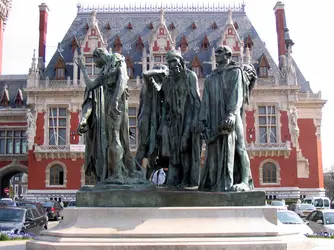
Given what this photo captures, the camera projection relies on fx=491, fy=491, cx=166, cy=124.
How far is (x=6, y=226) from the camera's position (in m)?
13.0

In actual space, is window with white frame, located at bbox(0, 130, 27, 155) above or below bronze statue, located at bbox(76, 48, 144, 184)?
above

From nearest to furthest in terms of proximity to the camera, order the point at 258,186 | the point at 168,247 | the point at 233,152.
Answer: the point at 168,247 < the point at 233,152 < the point at 258,186

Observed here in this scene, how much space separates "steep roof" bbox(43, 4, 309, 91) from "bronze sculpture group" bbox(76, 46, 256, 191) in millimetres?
30612

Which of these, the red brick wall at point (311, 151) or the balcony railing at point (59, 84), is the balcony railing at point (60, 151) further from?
the red brick wall at point (311, 151)

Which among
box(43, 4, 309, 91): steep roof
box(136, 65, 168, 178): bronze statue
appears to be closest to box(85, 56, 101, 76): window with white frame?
box(43, 4, 309, 91): steep roof

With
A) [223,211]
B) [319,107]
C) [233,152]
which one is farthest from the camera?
[319,107]

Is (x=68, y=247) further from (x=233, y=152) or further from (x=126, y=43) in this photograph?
(x=126, y=43)

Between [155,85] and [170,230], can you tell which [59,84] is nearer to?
[155,85]

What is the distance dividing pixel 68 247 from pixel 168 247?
1195mm

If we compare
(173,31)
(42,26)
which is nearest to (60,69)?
(42,26)

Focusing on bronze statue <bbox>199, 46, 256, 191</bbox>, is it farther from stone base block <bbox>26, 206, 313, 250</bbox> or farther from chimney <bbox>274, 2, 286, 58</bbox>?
chimney <bbox>274, 2, 286, 58</bbox>

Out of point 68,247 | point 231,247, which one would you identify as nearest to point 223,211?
point 231,247

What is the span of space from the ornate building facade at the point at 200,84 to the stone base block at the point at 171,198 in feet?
91.8

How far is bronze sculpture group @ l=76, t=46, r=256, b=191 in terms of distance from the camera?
23.8 feet
